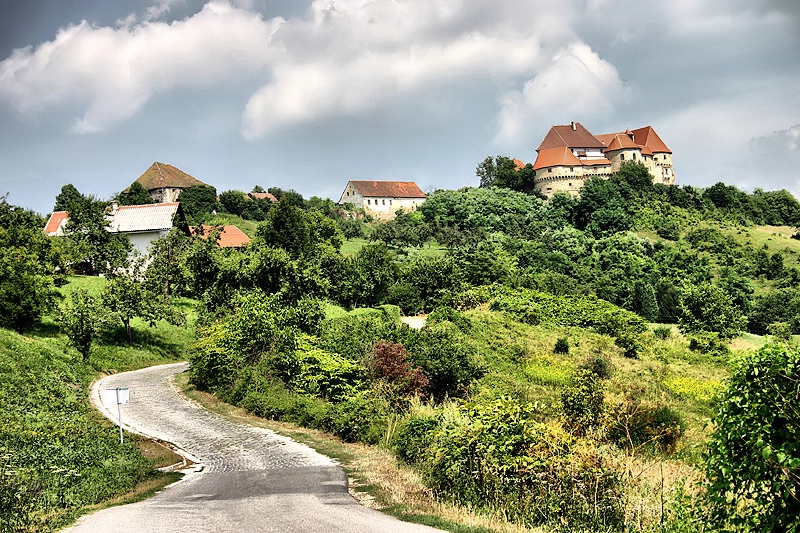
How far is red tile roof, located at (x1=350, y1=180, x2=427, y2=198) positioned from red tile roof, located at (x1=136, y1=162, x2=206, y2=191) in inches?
845

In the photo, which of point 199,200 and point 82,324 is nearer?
point 82,324

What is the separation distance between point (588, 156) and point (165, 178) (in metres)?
54.7

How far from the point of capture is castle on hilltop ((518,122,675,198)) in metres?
84.8

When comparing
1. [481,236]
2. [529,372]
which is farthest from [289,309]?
[481,236]

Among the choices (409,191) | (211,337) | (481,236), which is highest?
(409,191)

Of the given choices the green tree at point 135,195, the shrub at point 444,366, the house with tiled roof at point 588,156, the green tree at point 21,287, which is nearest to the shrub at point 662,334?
the shrub at point 444,366

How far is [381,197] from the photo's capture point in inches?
3622

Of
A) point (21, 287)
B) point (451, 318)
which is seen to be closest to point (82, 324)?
point (21, 287)

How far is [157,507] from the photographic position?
9766 mm

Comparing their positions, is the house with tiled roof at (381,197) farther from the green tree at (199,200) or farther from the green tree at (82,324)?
the green tree at (82,324)

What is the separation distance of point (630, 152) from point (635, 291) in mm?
38900

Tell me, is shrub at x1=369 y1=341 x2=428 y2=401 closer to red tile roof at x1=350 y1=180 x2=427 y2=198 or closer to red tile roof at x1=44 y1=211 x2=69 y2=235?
red tile roof at x1=44 y1=211 x2=69 y2=235

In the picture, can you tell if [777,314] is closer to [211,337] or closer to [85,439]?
[211,337]

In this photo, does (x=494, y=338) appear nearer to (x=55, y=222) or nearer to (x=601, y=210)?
(x=55, y=222)
